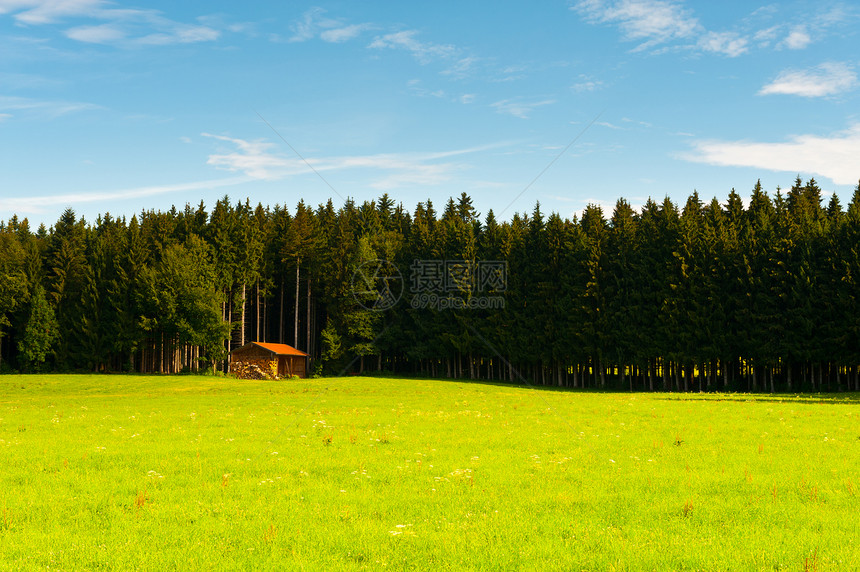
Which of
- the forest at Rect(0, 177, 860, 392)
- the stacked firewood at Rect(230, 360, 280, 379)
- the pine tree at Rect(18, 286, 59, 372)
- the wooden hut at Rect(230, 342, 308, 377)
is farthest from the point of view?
the pine tree at Rect(18, 286, 59, 372)

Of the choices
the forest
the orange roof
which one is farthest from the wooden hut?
the forest

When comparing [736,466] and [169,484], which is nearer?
[169,484]

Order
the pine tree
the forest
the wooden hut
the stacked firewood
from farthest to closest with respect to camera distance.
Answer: the pine tree
the wooden hut
the stacked firewood
the forest

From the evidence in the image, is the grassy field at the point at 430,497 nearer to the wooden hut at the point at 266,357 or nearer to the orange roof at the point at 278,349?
the orange roof at the point at 278,349

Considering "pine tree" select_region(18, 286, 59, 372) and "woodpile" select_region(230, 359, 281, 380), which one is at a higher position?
"pine tree" select_region(18, 286, 59, 372)

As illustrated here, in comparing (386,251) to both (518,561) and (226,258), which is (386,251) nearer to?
(226,258)

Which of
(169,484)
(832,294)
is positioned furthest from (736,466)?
(832,294)

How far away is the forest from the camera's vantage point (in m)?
61.2

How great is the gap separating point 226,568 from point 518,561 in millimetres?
4106

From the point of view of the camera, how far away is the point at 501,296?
7850cm

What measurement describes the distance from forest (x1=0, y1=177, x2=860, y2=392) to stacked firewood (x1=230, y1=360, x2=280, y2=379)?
4.82m

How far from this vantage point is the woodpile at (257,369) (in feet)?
246

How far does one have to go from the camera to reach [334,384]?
60.3 metres

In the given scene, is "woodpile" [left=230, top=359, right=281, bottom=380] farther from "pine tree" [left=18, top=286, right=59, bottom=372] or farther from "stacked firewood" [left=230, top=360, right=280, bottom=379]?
"pine tree" [left=18, top=286, right=59, bottom=372]
